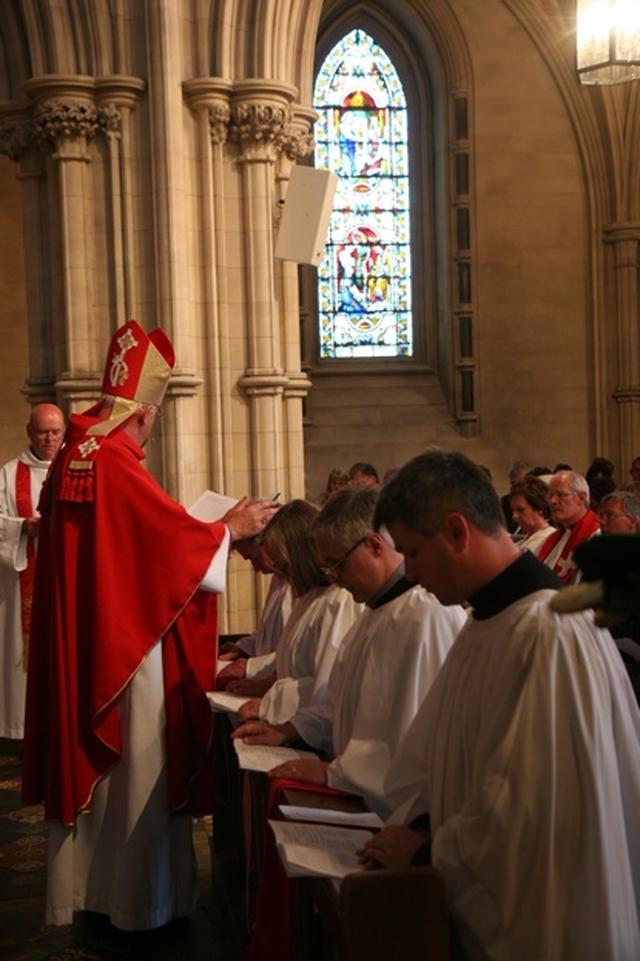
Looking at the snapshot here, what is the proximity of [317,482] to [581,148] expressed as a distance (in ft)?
15.3

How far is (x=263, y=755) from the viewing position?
388cm

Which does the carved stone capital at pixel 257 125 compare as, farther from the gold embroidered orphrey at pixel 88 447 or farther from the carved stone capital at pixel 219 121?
the gold embroidered orphrey at pixel 88 447

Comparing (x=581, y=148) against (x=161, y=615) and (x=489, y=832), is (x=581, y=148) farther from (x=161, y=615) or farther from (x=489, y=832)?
(x=489, y=832)

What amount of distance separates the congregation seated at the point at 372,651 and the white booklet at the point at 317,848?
0.90 feet

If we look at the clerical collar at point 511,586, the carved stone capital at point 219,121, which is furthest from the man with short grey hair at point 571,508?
the clerical collar at point 511,586

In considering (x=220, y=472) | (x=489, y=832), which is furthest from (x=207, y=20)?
(x=489, y=832)

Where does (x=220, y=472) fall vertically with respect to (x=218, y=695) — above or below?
above

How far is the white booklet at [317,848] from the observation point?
2.69 metres

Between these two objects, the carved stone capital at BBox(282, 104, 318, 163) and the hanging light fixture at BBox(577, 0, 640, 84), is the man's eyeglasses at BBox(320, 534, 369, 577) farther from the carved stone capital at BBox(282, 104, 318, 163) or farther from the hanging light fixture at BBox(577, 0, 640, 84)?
the hanging light fixture at BBox(577, 0, 640, 84)

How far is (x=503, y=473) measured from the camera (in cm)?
1471

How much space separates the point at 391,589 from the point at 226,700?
1.33m

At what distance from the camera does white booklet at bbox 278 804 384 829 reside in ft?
10.1

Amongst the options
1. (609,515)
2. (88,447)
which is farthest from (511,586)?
(609,515)

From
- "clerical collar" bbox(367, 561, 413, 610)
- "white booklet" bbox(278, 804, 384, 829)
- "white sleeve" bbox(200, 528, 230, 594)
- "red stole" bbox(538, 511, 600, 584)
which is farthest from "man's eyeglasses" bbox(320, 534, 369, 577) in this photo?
"red stole" bbox(538, 511, 600, 584)
